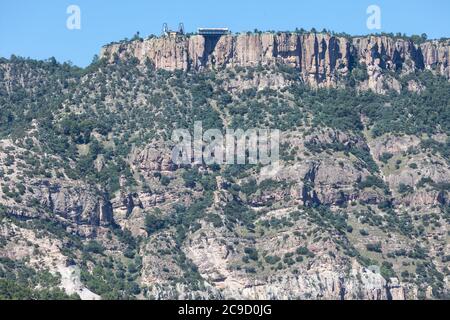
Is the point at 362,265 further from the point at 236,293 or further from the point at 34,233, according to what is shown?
the point at 34,233

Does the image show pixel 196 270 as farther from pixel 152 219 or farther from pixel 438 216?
pixel 438 216

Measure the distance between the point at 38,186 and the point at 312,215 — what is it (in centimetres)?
2675

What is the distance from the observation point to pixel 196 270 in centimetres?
18888

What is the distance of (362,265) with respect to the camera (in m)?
188

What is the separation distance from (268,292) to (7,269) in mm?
23902

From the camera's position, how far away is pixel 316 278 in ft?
612
